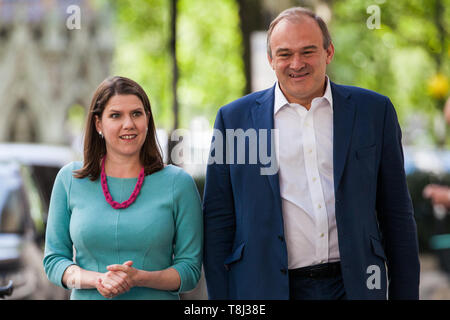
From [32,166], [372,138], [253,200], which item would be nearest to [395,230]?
[372,138]

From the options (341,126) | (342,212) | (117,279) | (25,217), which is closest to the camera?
(117,279)

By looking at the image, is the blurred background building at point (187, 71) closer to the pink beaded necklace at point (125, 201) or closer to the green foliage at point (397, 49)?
the green foliage at point (397, 49)

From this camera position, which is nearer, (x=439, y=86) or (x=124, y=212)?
(x=124, y=212)

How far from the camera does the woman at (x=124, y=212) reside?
2605mm

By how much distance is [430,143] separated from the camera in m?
12.9

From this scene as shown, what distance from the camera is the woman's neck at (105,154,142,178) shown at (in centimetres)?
274

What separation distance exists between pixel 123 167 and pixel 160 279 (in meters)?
0.53

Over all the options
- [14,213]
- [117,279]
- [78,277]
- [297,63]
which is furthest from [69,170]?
[14,213]

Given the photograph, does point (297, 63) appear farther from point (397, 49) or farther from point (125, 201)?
point (397, 49)

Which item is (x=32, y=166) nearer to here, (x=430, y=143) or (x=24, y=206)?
(x=24, y=206)

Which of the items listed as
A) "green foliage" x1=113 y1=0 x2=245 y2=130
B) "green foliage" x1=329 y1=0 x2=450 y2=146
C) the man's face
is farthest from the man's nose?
"green foliage" x1=113 y1=0 x2=245 y2=130

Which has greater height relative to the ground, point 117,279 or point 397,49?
point 397,49

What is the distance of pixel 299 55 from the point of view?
263cm

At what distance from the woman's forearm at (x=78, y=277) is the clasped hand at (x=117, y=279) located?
0.29ft
